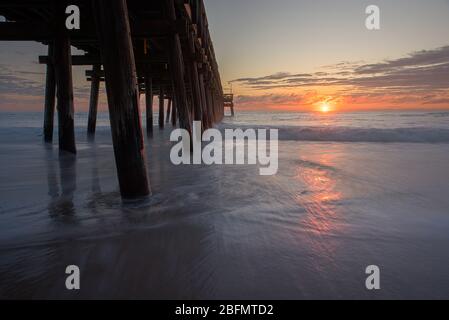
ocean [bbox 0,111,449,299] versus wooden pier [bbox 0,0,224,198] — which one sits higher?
wooden pier [bbox 0,0,224,198]

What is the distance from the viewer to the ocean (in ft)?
5.43

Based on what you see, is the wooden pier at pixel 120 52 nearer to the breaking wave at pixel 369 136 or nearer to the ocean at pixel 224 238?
the ocean at pixel 224 238

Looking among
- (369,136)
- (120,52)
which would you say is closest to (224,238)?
(120,52)

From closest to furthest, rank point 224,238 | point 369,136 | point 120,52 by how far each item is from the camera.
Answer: point 224,238
point 120,52
point 369,136

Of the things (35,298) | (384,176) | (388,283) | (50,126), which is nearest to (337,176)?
(384,176)

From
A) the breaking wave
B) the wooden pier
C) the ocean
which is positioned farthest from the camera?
the breaking wave

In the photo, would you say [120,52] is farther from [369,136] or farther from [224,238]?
[369,136]

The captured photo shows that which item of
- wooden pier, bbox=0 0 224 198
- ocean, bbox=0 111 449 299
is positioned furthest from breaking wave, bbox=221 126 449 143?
ocean, bbox=0 111 449 299

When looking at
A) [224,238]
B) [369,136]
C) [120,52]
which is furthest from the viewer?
[369,136]

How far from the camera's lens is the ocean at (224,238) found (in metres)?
1.65

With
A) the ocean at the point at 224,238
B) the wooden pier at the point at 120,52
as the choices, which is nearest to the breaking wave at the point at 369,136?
the wooden pier at the point at 120,52

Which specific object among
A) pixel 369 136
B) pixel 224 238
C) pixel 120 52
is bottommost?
pixel 224 238

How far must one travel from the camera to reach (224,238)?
2.31 meters

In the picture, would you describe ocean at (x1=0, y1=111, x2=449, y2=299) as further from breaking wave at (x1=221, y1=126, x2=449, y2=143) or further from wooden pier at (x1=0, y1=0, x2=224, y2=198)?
breaking wave at (x1=221, y1=126, x2=449, y2=143)
